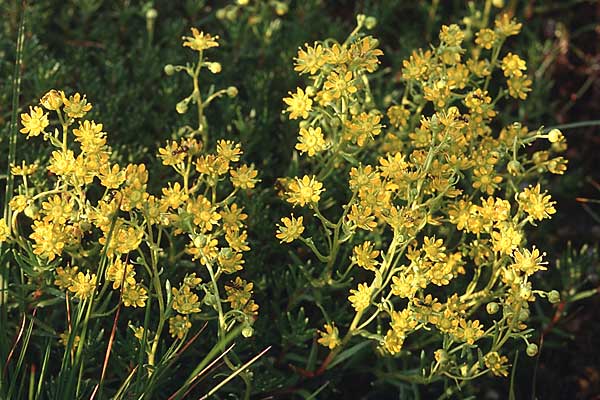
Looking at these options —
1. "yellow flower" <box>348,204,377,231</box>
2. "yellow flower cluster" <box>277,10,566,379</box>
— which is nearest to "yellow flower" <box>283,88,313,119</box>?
"yellow flower cluster" <box>277,10,566,379</box>

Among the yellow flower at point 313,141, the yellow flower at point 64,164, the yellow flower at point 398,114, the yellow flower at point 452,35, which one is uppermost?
the yellow flower at point 452,35

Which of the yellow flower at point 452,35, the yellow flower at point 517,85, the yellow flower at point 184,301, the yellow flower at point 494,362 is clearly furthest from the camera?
the yellow flower at point 517,85

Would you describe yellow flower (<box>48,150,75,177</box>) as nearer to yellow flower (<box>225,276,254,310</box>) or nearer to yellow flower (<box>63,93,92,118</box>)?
yellow flower (<box>63,93,92,118</box>)

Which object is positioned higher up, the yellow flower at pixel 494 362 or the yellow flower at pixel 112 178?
the yellow flower at pixel 112 178

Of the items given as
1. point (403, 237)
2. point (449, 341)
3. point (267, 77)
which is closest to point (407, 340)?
point (449, 341)

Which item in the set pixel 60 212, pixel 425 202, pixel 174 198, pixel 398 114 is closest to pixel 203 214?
pixel 174 198

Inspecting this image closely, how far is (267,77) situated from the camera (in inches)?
124

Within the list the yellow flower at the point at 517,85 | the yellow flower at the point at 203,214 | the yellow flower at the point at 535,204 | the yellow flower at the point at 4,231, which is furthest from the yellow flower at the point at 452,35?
the yellow flower at the point at 4,231

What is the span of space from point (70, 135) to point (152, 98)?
475 millimetres

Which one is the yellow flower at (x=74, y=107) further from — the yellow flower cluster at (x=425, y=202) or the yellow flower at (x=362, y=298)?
the yellow flower at (x=362, y=298)

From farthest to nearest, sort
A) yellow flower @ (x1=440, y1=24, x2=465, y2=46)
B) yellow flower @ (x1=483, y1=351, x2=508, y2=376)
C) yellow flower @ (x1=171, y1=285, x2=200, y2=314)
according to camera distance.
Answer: yellow flower @ (x1=440, y1=24, x2=465, y2=46) → yellow flower @ (x1=483, y1=351, x2=508, y2=376) → yellow flower @ (x1=171, y1=285, x2=200, y2=314)

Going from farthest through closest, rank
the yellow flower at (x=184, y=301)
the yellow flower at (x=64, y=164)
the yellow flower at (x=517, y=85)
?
1. the yellow flower at (x=517, y=85)
2. the yellow flower at (x=184, y=301)
3. the yellow flower at (x=64, y=164)

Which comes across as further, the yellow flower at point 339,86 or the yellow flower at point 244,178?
the yellow flower at point 244,178

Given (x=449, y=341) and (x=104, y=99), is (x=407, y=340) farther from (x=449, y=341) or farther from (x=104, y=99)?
(x=104, y=99)
